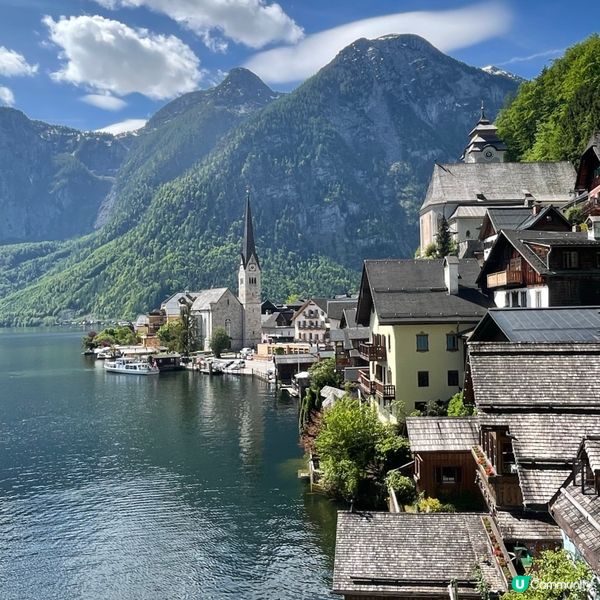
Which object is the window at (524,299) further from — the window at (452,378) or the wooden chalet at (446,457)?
the wooden chalet at (446,457)

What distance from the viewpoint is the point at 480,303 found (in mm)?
43094

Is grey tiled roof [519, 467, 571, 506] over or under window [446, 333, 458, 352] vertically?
under

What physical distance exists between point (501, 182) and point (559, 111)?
1686cm

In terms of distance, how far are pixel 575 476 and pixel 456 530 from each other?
294 inches

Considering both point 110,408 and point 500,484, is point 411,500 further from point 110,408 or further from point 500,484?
point 110,408

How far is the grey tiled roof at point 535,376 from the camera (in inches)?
713

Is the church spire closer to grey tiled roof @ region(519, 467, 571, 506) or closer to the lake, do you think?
the lake

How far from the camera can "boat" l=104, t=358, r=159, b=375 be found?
12362 centimetres

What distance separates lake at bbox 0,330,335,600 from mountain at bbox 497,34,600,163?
172 feet

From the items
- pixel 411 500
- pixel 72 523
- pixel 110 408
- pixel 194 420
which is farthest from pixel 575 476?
pixel 110 408

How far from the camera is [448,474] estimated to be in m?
30.2

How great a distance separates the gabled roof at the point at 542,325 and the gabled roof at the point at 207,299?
435 feet

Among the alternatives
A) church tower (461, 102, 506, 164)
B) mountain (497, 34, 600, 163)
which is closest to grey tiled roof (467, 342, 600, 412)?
mountain (497, 34, 600, 163)

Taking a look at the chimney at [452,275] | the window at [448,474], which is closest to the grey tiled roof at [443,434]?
the window at [448,474]
